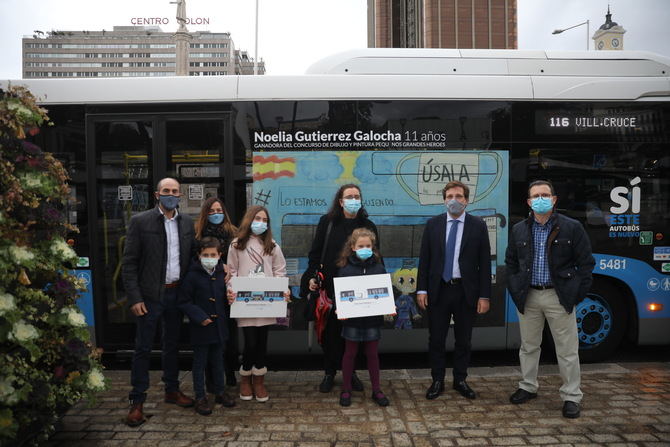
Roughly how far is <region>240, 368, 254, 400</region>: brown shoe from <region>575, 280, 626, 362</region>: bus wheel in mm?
3611

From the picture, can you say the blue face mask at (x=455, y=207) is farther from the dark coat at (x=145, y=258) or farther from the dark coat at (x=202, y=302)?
the dark coat at (x=145, y=258)

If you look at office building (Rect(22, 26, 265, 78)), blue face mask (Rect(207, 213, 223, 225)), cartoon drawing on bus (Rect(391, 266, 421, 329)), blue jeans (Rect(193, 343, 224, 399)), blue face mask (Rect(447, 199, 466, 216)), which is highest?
office building (Rect(22, 26, 265, 78))

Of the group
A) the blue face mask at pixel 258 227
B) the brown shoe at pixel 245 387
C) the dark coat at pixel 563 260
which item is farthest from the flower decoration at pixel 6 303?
the dark coat at pixel 563 260

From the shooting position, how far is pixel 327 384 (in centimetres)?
485

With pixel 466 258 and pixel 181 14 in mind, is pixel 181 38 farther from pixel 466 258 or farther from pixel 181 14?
pixel 466 258

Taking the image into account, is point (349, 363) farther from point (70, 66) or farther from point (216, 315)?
point (70, 66)

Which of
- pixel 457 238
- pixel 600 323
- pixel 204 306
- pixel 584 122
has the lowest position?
pixel 600 323

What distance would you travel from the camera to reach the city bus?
5.31 meters

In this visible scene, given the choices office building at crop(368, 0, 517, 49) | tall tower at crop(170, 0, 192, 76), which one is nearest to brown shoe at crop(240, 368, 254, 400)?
tall tower at crop(170, 0, 192, 76)

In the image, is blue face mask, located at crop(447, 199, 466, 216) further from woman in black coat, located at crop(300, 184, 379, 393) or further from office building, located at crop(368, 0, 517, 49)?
office building, located at crop(368, 0, 517, 49)

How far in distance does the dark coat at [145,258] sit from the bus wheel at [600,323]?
173 inches

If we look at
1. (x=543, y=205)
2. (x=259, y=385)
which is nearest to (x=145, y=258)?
(x=259, y=385)

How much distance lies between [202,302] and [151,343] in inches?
21.0

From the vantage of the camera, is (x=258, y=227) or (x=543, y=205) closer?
(x=543, y=205)
